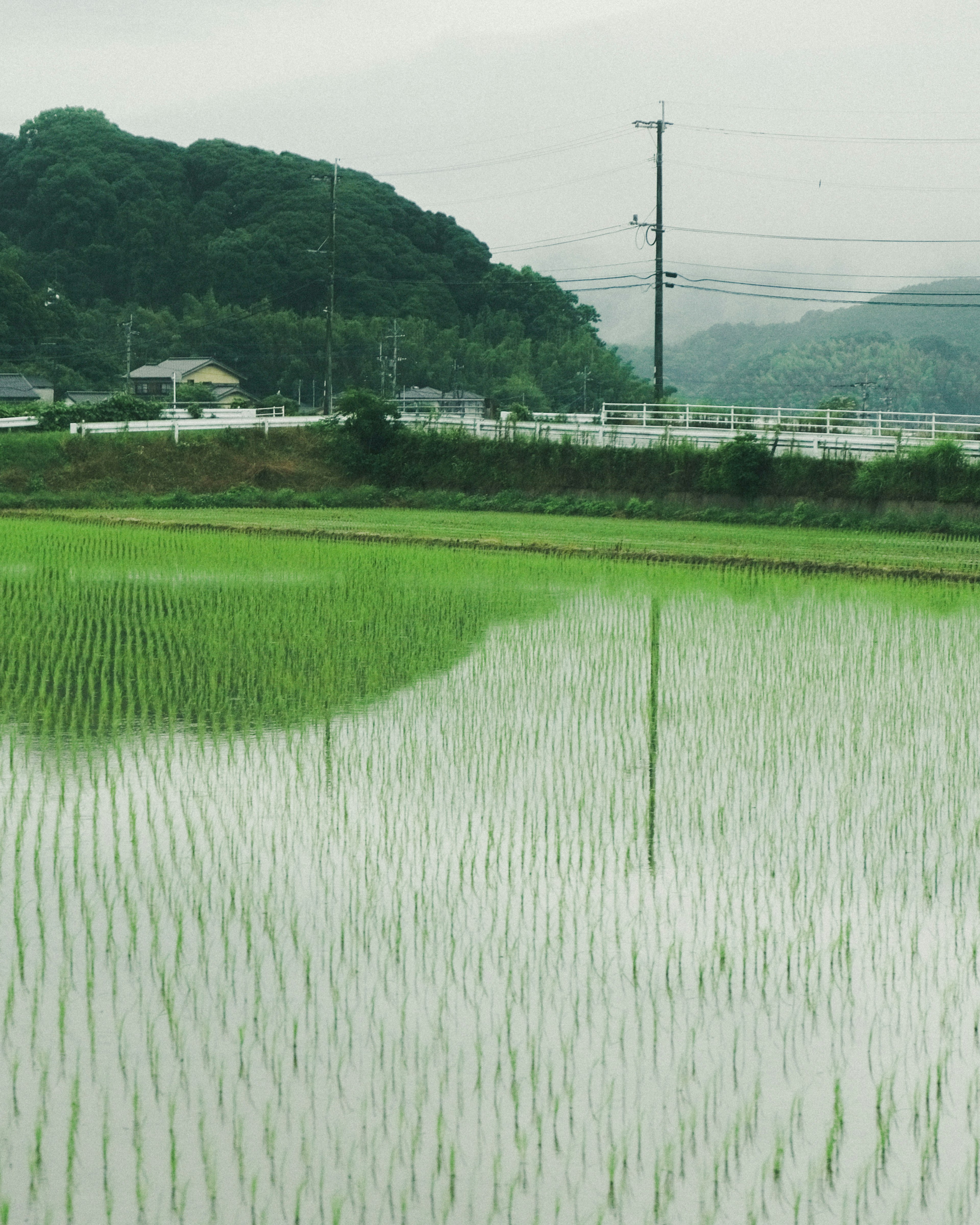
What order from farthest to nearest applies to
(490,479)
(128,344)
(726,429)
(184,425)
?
(128,344) < (184,425) < (490,479) < (726,429)

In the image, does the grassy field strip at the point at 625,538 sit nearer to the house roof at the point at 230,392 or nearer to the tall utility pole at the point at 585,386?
the house roof at the point at 230,392

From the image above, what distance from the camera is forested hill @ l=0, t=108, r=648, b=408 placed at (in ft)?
265

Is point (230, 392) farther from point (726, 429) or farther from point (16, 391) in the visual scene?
point (726, 429)

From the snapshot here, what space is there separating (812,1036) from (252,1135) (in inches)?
66.0

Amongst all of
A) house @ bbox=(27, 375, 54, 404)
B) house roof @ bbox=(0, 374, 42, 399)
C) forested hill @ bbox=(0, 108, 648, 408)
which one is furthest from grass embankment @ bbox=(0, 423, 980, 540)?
forested hill @ bbox=(0, 108, 648, 408)

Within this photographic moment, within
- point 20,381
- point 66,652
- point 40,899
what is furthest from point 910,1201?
point 20,381

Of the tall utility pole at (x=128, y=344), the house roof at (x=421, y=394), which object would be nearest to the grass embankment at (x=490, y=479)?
the tall utility pole at (x=128, y=344)

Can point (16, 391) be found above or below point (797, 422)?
above

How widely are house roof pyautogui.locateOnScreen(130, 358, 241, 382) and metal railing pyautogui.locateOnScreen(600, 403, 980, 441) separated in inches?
1774

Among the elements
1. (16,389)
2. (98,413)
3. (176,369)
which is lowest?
(98,413)

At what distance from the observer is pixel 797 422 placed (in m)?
32.0

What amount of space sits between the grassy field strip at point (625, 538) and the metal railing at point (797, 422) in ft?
16.0

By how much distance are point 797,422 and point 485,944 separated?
93.7ft

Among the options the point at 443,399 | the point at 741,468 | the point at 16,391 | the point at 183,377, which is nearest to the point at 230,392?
the point at 183,377
